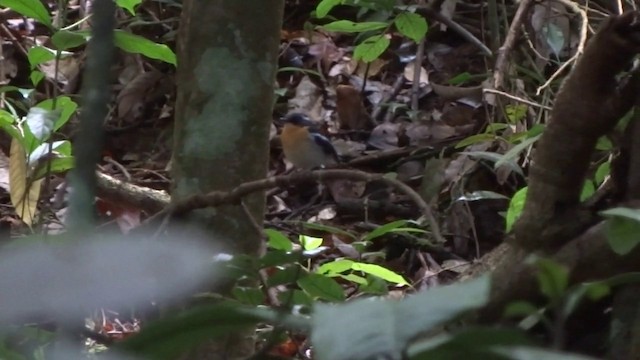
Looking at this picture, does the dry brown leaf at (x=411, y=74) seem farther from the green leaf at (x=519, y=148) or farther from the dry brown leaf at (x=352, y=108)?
the green leaf at (x=519, y=148)

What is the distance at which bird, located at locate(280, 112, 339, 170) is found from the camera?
365 cm

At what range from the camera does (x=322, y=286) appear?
1173 mm

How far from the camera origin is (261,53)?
1566 millimetres

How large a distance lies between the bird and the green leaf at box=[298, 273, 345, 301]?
2.41 metres

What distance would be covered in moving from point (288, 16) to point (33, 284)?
4477mm

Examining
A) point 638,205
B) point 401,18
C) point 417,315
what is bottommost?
point 401,18

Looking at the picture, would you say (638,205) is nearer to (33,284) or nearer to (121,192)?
(33,284)

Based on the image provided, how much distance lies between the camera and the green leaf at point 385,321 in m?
0.47

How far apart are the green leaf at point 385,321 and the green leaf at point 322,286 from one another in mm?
652

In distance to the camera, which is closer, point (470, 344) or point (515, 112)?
point (470, 344)

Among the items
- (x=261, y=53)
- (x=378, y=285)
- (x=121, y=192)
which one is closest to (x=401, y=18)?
(x=121, y=192)

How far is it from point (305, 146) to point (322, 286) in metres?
2.52

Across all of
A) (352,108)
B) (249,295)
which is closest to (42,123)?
(249,295)

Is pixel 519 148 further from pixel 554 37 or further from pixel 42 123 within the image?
pixel 554 37
